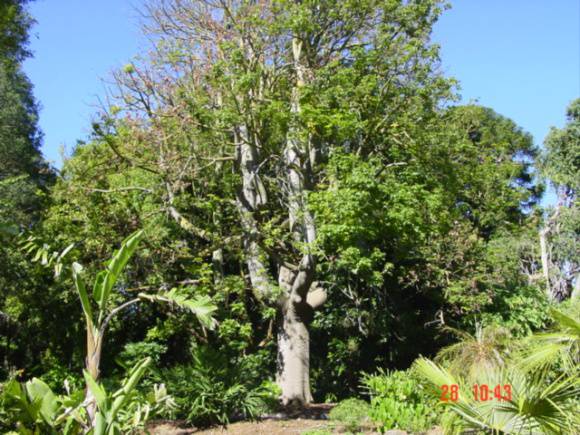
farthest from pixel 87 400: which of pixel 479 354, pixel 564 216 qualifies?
pixel 564 216

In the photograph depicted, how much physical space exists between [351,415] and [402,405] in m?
1.00

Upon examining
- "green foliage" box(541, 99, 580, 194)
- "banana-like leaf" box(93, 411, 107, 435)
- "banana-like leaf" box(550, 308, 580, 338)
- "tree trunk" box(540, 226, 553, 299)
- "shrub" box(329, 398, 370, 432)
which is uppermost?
"green foliage" box(541, 99, 580, 194)

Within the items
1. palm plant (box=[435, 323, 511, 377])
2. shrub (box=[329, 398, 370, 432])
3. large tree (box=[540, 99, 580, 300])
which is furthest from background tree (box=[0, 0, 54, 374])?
large tree (box=[540, 99, 580, 300])

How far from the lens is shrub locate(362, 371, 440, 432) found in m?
8.82

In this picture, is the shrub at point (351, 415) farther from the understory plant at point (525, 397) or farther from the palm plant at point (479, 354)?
the understory plant at point (525, 397)

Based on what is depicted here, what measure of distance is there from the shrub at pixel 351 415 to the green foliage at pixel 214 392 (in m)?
1.82

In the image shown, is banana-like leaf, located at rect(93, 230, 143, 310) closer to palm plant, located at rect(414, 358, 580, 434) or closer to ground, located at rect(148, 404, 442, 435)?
palm plant, located at rect(414, 358, 580, 434)

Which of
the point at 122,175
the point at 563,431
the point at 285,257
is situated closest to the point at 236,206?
the point at 285,257

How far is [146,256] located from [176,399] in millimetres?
3954

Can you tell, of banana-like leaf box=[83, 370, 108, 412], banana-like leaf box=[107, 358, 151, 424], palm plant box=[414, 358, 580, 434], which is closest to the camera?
palm plant box=[414, 358, 580, 434]

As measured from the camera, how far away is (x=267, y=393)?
11.5 metres
